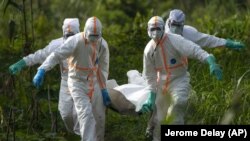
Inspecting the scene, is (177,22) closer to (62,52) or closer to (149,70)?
(149,70)

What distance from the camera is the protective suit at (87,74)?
1065cm

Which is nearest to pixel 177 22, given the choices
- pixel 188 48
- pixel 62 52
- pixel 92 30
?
pixel 188 48

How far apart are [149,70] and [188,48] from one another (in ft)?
1.89

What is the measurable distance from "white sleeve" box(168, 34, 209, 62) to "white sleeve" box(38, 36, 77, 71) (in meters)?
1.16

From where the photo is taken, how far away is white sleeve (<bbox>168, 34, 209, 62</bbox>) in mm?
10617

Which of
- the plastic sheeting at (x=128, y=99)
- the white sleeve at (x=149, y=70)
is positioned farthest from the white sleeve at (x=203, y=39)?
the white sleeve at (x=149, y=70)

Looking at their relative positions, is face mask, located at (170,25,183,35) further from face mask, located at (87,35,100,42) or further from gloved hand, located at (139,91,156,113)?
face mask, located at (87,35,100,42)

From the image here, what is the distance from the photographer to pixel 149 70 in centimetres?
1089

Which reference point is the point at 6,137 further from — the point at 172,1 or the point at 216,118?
the point at 172,1

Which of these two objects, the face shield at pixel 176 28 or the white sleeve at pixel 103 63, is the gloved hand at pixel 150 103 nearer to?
the white sleeve at pixel 103 63

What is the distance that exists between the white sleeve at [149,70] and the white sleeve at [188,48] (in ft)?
1.07

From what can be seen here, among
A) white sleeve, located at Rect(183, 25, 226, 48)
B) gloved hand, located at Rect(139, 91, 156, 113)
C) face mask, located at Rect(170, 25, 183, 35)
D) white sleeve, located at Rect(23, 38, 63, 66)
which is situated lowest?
gloved hand, located at Rect(139, 91, 156, 113)

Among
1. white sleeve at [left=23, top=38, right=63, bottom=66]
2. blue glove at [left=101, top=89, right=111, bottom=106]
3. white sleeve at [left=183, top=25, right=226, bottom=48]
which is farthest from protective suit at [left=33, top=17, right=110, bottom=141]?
white sleeve at [left=183, top=25, right=226, bottom=48]

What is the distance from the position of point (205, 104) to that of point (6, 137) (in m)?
2.56
